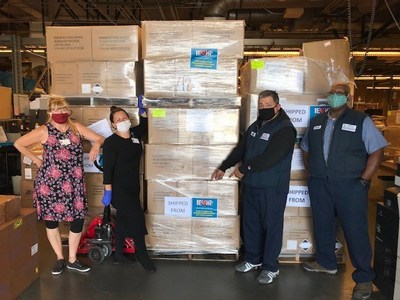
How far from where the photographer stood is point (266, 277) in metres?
3.04

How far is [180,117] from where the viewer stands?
3391 millimetres

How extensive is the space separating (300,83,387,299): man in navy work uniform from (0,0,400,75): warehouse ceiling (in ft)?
7.89

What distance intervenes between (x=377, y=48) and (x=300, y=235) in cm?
595

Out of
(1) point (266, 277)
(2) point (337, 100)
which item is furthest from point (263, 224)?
(2) point (337, 100)

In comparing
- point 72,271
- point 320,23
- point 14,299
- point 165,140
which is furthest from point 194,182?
point 320,23

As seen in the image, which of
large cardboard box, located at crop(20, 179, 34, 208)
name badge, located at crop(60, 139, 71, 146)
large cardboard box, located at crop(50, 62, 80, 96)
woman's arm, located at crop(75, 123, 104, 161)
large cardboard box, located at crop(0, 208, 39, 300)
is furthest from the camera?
large cardboard box, located at crop(20, 179, 34, 208)

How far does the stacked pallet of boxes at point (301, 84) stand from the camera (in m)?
3.38

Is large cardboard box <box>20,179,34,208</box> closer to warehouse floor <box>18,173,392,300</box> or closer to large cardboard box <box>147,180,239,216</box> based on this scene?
warehouse floor <box>18,173,392,300</box>

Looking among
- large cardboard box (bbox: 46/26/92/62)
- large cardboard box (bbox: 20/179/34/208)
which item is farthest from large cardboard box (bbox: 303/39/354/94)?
large cardboard box (bbox: 20/179/34/208)

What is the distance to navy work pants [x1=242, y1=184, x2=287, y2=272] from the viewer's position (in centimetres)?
303

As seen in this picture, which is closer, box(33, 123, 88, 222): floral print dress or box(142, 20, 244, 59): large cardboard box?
box(33, 123, 88, 222): floral print dress

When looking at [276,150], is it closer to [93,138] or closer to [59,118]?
[93,138]

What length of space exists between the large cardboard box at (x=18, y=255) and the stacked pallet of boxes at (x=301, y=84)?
2.20m

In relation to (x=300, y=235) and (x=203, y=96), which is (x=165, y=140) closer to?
(x=203, y=96)
